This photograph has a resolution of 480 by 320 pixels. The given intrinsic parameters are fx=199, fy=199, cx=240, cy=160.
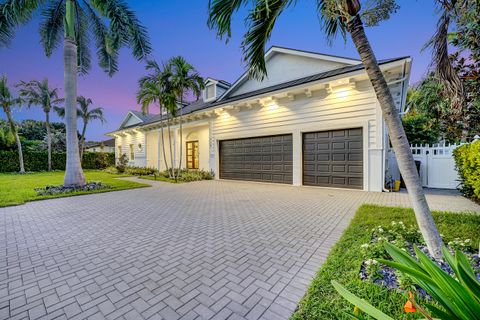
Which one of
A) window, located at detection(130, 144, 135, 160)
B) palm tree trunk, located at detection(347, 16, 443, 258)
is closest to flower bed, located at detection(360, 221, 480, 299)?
palm tree trunk, located at detection(347, 16, 443, 258)

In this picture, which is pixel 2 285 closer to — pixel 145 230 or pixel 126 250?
pixel 126 250

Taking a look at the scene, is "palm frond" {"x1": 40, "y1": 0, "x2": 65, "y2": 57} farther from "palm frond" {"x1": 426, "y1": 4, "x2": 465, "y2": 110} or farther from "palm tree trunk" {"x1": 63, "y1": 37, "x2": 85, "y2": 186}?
"palm frond" {"x1": 426, "y1": 4, "x2": 465, "y2": 110}

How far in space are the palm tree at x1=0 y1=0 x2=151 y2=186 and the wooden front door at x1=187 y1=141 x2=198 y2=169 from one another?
277 inches

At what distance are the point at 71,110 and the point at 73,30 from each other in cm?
319

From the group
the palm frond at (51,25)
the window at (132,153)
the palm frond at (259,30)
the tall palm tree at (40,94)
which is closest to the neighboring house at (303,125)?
the palm frond at (259,30)

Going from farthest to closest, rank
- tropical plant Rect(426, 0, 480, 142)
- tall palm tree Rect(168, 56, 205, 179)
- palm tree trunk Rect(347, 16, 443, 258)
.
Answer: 1. tall palm tree Rect(168, 56, 205, 179)
2. tropical plant Rect(426, 0, 480, 142)
3. palm tree trunk Rect(347, 16, 443, 258)

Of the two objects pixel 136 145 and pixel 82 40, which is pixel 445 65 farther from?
pixel 136 145

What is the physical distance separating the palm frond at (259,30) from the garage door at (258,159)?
20.5 ft

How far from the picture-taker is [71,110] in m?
7.91

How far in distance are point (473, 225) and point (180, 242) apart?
5003 mm

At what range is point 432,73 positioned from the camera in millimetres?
2596

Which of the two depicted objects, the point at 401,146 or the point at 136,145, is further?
the point at 136,145

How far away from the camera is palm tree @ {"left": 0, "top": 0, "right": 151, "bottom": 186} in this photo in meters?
6.97

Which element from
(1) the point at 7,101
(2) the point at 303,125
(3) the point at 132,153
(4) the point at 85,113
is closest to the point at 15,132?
(1) the point at 7,101
